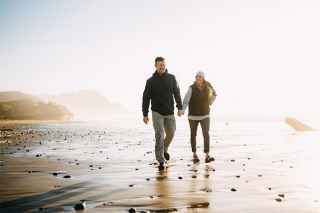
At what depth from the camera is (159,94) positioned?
42.3ft

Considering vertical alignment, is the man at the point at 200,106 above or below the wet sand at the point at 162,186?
above

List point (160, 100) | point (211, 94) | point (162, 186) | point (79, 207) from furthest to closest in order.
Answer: point (211, 94), point (160, 100), point (162, 186), point (79, 207)

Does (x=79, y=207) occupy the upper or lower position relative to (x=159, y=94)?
lower

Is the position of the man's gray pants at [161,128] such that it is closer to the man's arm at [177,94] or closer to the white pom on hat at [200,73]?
the man's arm at [177,94]

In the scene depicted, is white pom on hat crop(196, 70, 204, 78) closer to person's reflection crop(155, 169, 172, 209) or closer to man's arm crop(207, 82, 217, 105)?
man's arm crop(207, 82, 217, 105)

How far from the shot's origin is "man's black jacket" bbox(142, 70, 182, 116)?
12859 millimetres

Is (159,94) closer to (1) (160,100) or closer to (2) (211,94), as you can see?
(1) (160,100)

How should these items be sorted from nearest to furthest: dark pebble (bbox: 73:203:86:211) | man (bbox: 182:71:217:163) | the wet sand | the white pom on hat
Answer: dark pebble (bbox: 73:203:86:211)
the wet sand
the white pom on hat
man (bbox: 182:71:217:163)

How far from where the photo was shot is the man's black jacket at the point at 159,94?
42.2ft

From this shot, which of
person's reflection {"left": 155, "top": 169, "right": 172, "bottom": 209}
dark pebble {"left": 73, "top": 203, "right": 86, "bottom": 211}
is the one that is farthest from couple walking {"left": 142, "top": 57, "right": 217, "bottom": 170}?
dark pebble {"left": 73, "top": 203, "right": 86, "bottom": 211}

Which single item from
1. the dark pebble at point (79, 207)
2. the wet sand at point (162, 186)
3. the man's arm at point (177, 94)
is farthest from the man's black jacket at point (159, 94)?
the dark pebble at point (79, 207)

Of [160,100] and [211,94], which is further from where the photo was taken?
[211,94]

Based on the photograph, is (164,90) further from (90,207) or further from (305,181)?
(90,207)

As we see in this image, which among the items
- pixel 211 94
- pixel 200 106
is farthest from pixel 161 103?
pixel 211 94
